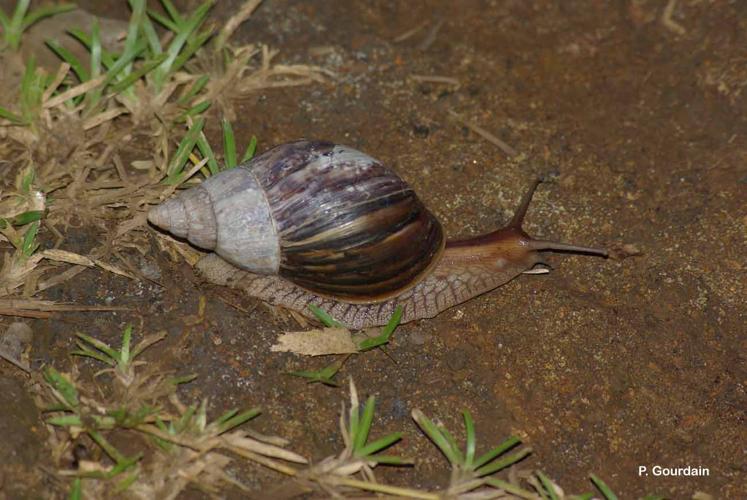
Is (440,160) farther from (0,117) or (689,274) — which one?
(0,117)

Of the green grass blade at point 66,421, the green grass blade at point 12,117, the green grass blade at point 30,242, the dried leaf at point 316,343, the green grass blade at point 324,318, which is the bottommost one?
the green grass blade at point 66,421

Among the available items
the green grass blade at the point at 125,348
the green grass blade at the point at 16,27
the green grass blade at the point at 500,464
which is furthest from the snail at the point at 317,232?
the green grass blade at the point at 16,27

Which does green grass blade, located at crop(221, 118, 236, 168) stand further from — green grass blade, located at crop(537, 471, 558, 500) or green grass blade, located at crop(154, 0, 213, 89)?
green grass blade, located at crop(537, 471, 558, 500)

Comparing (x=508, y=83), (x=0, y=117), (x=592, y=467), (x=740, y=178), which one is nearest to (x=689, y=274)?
(x=740, y=178)

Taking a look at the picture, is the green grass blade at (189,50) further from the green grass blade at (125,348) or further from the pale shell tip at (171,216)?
the green grass blade at (125,348)

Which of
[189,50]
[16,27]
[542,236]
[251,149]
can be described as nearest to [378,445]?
[542,236]
